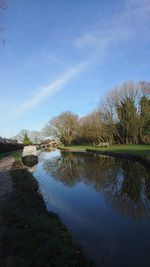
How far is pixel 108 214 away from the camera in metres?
8.77

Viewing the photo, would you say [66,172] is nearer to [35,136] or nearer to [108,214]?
[108,214]

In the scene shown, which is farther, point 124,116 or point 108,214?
point 124,116

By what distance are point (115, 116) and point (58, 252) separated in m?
42.7

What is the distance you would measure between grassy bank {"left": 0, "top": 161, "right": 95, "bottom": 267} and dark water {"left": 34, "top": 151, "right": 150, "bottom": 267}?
789mm

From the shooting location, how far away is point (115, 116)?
4647cm

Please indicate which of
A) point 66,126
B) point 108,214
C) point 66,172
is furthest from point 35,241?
point 66,126

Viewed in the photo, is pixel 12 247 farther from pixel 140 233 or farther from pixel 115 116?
pixel 115 116

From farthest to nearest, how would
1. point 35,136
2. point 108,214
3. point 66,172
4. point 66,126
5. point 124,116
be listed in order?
point 35,136 < point 66,126 < point 124,116 < point 66,172 < point 108,214

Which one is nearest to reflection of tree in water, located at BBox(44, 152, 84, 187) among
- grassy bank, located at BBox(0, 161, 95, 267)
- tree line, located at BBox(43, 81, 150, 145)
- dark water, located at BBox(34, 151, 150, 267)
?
dark water, located at BBox(34, 151, 150, 267)

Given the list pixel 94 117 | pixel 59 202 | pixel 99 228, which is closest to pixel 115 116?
pixel 94 117

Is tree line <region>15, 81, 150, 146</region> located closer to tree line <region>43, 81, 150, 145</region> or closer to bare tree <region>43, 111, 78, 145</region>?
tree line <region>43, 81, 150, 145</region>

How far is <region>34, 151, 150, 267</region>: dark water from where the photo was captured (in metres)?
5.83

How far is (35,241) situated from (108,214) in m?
4.02

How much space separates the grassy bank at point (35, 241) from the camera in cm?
454
